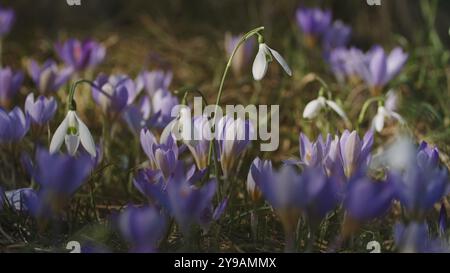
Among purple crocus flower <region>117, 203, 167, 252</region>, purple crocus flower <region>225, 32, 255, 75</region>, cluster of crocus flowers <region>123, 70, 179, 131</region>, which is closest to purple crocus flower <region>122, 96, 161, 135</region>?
cluster of crocus flowers <region>123, 70, 179, 131</region>

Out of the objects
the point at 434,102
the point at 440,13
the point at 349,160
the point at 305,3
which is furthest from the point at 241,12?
the point at 349,160

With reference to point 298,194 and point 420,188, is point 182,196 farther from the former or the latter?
point 420,188

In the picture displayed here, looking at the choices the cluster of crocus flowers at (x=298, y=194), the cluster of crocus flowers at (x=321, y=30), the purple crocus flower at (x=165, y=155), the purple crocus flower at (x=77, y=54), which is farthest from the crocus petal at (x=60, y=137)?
the cluster of crocus flowers at (x=321, y=30)

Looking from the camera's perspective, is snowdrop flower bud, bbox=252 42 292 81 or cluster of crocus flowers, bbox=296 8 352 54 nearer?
snowdrop flower bud, bbox=252 42 292 81

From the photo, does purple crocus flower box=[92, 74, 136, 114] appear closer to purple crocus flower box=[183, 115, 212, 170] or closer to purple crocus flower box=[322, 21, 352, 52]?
purple crocus flower box=[183, 115, 212, 170]

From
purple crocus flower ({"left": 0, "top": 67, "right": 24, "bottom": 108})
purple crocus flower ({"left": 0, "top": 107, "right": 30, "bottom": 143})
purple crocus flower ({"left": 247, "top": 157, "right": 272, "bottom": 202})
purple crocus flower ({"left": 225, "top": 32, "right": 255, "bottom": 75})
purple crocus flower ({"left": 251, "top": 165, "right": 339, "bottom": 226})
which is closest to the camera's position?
purple crocus flower ({"left": 251, "top": 165, "right": 339, "bottom": 226})

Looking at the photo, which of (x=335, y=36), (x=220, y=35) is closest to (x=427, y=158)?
(x=335, y=36)
